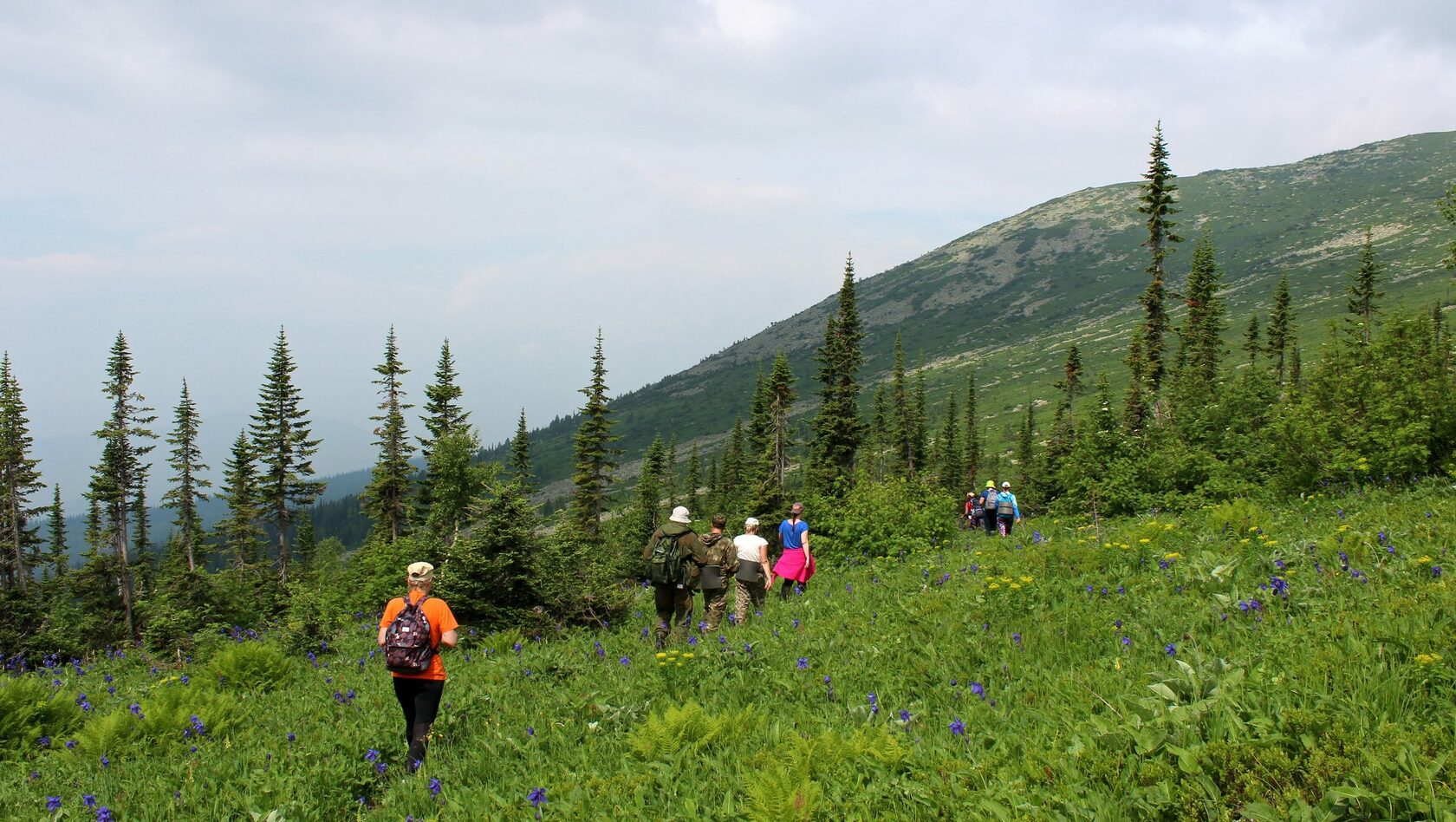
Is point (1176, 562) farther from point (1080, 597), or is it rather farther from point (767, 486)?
point (767, 486)

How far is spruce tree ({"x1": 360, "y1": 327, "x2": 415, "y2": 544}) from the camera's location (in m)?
49.6

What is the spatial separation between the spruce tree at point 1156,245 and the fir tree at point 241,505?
57.4 metres

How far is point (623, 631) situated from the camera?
11289 mm

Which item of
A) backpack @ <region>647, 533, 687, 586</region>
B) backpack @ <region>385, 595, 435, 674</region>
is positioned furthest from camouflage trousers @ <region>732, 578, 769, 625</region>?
backpack @ <region>385, 595, 435, 674</region>

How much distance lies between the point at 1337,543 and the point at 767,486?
35572 millimetres

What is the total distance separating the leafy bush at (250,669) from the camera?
9758 mm

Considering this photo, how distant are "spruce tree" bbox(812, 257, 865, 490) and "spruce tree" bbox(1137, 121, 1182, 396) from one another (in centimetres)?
1769

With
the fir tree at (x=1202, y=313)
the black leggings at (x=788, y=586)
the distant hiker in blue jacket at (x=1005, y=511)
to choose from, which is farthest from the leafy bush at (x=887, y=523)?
the fir tree at (x=1202, y=313)

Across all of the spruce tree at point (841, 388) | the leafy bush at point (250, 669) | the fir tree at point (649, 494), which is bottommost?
the fir tree at point (649, 494)

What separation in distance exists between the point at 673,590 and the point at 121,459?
62.3m

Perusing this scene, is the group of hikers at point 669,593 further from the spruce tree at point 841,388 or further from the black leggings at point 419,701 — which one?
the spruce tree at point 841,388

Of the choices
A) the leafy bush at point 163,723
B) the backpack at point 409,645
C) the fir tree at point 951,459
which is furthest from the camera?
the fir tree at point 951,459

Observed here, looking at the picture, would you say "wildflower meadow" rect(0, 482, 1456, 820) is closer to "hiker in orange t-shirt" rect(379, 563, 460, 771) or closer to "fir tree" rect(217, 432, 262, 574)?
"hiker in orange t-shirt" rect(379, 563, 460, 771)

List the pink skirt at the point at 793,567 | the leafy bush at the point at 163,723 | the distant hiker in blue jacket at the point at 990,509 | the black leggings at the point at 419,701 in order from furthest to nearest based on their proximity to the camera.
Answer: the distant hiker in blue jacket at the point at 990,509 → the pink skirt at the point at 793,567 → the leafy bush at the point at 163,723 → the black leggings at the point at 419,701
